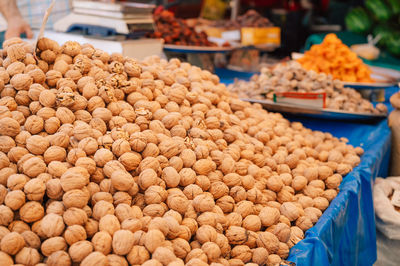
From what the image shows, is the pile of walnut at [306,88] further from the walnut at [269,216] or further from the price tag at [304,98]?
the walnut at [269,216]

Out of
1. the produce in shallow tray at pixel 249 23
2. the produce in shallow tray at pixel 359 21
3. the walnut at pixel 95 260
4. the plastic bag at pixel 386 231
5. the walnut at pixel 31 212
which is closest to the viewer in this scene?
the walnut at pixel 95 260

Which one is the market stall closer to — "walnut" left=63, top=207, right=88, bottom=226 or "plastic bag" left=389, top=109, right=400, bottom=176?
"walnut" left=63, top=207, right=88, bottom=226

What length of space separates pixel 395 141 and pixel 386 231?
0.95m

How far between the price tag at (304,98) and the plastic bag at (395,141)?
565 millimetres

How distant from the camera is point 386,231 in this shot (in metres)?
1.91

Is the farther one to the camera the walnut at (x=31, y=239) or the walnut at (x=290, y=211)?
the walnut at (x=290, y=211)

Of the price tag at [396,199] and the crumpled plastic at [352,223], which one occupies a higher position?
the crumpled plastic at [352,223]

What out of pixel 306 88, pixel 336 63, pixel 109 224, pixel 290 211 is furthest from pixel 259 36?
pixel 109 224

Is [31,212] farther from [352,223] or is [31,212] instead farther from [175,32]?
[175,32]

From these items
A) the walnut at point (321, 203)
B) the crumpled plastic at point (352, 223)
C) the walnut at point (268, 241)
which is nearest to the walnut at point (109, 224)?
the walnut at point (268, 241)

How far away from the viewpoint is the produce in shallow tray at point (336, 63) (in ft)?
10.4

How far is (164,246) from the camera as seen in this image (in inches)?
41.1

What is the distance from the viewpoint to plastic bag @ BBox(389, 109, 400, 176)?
2.55 metres

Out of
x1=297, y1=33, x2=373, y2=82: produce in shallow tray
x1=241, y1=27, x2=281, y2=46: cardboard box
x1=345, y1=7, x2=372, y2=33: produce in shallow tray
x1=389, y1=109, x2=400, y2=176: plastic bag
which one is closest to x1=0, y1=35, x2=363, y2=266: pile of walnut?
x1=389, y1=109, x2=400, y2=176: plastic bag
